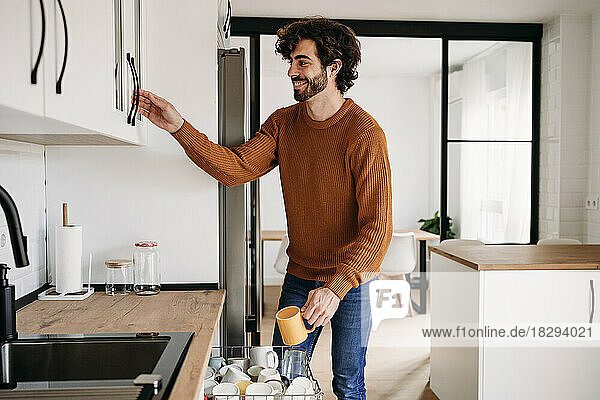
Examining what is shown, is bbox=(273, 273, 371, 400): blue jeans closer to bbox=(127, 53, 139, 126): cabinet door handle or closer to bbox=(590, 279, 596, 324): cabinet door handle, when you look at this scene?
bbox=(127, 53, 139, 126): cabinet door handle

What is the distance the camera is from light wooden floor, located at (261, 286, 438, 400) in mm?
3525

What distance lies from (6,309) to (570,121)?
4656mm

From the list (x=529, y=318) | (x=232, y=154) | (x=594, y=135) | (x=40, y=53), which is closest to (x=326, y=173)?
(x=232, y=154)

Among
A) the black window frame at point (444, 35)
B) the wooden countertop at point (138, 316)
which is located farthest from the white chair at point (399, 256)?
the wooden countertop at point (138, 316)

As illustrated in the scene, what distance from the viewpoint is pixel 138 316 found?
168 centimetres

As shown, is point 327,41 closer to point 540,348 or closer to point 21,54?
point 21,54

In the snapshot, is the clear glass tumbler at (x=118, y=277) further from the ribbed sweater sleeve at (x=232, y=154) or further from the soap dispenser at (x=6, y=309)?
the soap dispenser at (x=6, y=309)

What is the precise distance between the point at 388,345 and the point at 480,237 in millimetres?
1457

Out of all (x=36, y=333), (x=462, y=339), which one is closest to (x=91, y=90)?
(x=36, y=333)

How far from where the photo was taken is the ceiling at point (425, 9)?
459cm

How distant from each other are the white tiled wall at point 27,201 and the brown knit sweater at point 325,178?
1.52 ft

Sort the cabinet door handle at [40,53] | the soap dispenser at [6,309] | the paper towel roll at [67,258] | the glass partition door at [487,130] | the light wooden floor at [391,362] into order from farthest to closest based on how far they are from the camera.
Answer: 1. the glass partition door at [487,130]
2. the light wooden floor at [391,362]
3. the paper towel roll at [67,258]
4. the soap dispenser at [6,309]
5. the cabinet door handle at [40,53]

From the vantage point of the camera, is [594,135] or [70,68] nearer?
Result: [70,68]

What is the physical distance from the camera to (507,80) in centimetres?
521
